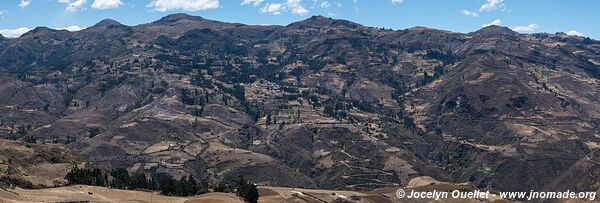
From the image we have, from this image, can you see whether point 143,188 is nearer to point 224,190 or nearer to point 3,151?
point 224,190

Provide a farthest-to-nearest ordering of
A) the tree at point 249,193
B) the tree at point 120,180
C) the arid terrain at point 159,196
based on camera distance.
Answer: the tree at point 120,180, the tree at point 249,193, the arid terrain at point 159,196

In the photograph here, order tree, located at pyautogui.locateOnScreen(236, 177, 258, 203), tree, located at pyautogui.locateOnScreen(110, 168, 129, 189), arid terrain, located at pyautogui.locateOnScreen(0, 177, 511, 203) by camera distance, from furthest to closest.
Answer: tree, located at pyautogui.locateOnScreen(110, 168, 129, 189)
tree, located at pyautogui.locateOnScreen(236, 177, 258, 203)
arid terrain, located at pyautogui.locateOnScreen(0, 177, 511, 203)

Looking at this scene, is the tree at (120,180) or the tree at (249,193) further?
the tree at (120,180)

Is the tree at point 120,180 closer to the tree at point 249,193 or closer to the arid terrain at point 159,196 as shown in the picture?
the arid terrain at point 159,196

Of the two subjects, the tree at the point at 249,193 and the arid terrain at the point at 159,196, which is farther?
the tree at the point at 249,193

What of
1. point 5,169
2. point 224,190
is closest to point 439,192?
point 224,190

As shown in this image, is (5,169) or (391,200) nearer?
(5,169)

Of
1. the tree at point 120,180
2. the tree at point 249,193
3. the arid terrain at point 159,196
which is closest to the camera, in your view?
the arid terrain at point 159,196

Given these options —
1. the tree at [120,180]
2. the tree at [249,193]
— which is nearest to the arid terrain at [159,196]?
the tree at [249,193]

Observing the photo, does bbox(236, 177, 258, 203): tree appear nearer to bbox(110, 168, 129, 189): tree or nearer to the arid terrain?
the arid terrain

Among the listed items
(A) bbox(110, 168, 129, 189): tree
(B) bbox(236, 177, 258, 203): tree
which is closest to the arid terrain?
(B) bbox(236, 177, 258, 203): tree

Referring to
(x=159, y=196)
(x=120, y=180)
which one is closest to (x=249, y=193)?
(x=159, y=196)
